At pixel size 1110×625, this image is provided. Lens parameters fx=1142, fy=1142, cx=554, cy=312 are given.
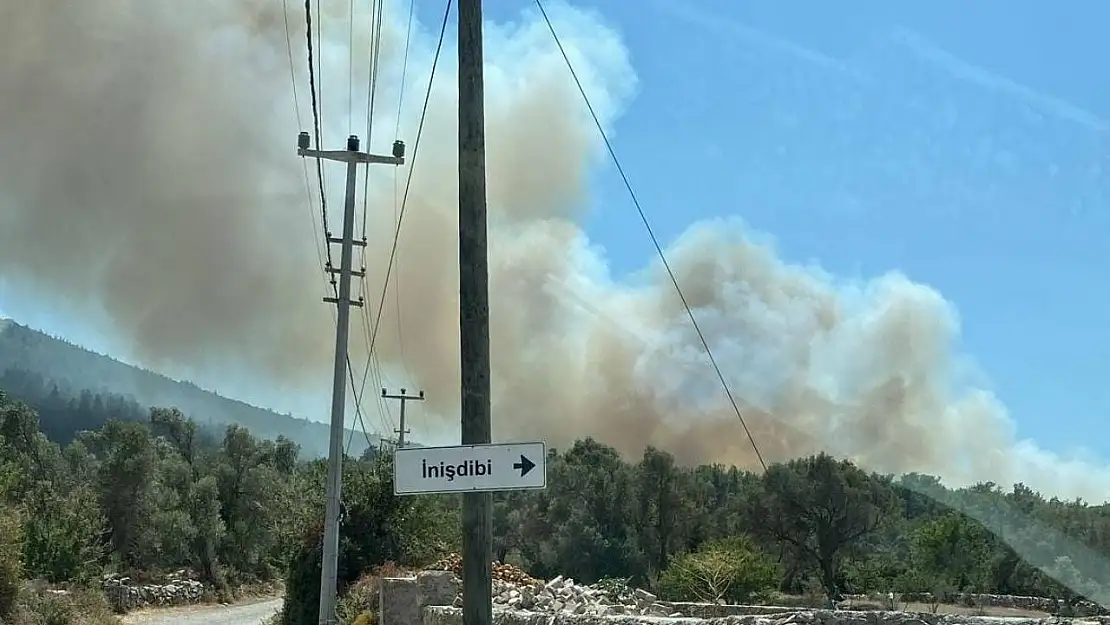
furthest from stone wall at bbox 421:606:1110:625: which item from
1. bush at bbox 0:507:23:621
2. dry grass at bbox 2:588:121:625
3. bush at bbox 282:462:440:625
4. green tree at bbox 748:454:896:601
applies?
green tree at bbox 748:454:896:601

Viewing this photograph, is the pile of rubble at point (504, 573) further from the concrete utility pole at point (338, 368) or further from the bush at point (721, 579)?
the bush at point (721, 579)

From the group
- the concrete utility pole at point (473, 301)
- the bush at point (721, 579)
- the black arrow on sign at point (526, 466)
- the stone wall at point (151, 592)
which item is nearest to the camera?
the black arrow on sign at point (526, 466)

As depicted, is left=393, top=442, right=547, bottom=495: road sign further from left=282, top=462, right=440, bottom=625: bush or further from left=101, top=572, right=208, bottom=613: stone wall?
left=101, top=572, right=208, bottom=613: stone wall

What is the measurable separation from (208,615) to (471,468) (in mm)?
44233

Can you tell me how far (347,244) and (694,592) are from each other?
11.8 meters

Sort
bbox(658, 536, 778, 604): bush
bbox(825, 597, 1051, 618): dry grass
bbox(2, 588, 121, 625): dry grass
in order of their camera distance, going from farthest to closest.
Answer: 1. bbox(2, 588, 121, 625): dry grass
2. bbox(658, 536, 778, 604): bush
3. bbox(825, 597, 1051, 618): dry grass

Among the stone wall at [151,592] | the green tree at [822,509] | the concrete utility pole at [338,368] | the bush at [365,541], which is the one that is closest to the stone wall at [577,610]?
the concrete utility pole at [338,368]

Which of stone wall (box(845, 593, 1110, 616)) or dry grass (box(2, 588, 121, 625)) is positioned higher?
dry grass (box(2, 588, 121, 625))

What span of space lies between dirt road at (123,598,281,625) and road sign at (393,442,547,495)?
34.6 metres

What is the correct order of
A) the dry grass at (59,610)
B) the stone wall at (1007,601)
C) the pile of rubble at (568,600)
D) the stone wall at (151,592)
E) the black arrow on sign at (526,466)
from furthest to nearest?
the stone wall at (151,592), the dry grass at (59,610), the stone wall at (1007,601), the pile of rubble at (568,600), the black arrow on sign at (526,466)

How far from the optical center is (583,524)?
47188mm

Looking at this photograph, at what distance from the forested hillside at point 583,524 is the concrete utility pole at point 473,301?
682 inches

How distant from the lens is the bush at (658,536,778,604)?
89.4 feet

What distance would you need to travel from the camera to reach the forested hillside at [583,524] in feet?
97.1
